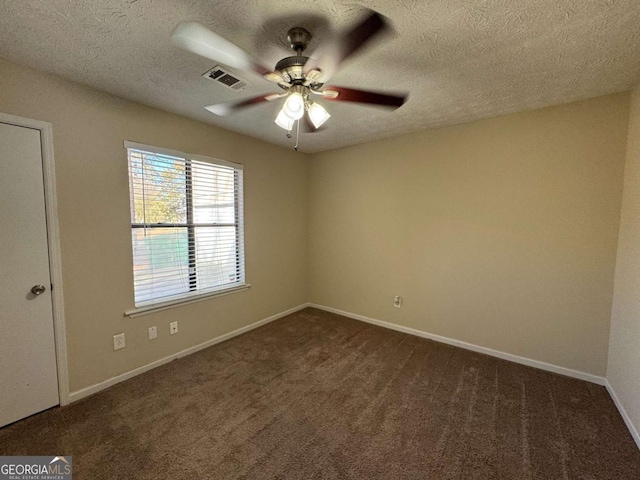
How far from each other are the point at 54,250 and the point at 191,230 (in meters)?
1.03

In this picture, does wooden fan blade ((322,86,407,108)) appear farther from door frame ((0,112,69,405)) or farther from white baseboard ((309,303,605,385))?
white baseboard ((309,303,605,385))

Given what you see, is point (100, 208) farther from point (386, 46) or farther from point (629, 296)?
point (629, 296)

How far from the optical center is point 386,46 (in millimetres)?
1534

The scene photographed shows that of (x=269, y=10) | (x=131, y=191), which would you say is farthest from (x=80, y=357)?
(x=269, y=10)

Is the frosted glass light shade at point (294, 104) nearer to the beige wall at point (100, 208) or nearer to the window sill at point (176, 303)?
the beige wall at point (100, 208)

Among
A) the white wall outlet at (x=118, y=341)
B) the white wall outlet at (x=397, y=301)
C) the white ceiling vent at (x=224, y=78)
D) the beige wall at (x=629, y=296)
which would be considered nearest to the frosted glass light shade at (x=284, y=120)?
the white ceiling vent at (x=224, y=78)

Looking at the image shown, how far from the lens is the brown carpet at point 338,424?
4.92 feet

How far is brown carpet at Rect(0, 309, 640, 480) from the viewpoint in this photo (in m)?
1.50

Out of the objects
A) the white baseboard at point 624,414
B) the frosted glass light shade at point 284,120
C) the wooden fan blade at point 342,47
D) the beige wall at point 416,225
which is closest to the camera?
the wooden fan blade at point 342,47

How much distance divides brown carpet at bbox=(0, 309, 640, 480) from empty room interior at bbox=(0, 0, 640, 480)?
0.05 ft

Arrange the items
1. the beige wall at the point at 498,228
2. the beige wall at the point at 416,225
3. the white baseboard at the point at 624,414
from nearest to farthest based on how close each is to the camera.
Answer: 1. the white baseboard at the point at 624,414
2. the beige wall at the point at 416,225
3. the beige wall at the point at 498,228

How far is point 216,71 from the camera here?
176 cm

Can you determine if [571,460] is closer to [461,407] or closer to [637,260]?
[461,407]

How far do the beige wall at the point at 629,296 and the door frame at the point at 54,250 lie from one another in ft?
12.8
